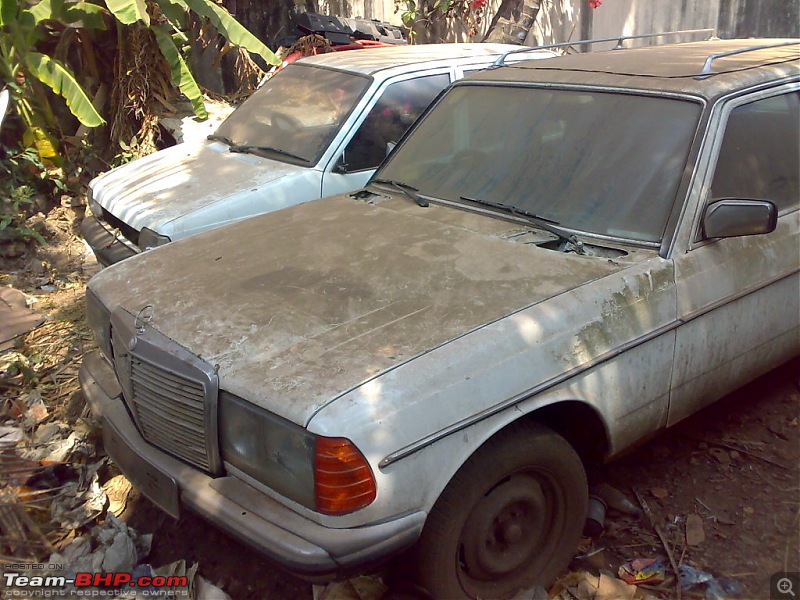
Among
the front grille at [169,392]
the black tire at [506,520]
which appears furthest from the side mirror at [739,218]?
the front grille at [169,392]

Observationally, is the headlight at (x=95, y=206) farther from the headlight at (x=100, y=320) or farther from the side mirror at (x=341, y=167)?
the headlight at (x=100, y=320)

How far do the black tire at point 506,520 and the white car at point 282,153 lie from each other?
95.8 inches

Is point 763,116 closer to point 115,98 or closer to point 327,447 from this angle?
point 327,447

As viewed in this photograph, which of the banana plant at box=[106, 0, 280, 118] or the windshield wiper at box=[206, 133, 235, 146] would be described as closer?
the windshield wiper at box=[206, 133, 235, 146]

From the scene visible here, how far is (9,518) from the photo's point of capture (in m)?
2.92

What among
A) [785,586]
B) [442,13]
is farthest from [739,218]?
[442,13]

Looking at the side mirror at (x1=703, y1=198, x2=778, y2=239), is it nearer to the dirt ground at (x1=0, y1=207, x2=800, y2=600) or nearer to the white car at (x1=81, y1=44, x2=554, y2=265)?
the dirt ground at (x1=0, y1=207, x2=800, y2=600)

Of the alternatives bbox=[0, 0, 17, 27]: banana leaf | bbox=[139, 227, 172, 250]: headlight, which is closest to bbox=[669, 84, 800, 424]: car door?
bbox=[139, 227, 172, 250]: headlight

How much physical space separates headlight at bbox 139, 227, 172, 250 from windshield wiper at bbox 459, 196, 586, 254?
75.3 inches

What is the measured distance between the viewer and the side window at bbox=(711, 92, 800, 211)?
10.0ft

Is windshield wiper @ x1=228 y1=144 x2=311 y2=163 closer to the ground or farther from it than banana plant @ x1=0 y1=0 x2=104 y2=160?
closer to the ground

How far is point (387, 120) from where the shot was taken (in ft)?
16.2

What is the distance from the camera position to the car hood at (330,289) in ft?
7.47

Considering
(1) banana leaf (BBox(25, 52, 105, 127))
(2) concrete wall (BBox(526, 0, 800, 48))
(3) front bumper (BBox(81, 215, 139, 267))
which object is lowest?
(3) front bumper (BBox(81, 215, 139, 267))
